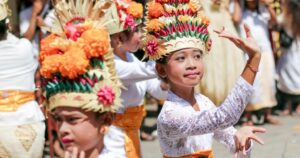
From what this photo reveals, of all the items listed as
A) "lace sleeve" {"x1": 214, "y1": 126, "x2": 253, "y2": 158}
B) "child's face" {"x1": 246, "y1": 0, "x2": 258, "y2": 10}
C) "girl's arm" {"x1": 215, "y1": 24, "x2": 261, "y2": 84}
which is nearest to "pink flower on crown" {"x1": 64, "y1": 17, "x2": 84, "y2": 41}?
"girl's arm" {"x1": 215, "y1": 24, "x2": 261, "y2": 84}

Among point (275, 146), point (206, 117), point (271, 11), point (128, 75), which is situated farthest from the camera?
point (271, 11)

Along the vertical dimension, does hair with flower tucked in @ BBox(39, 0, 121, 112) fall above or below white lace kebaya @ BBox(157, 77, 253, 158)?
above

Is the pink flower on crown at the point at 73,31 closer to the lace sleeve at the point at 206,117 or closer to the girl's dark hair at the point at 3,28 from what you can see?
the lace sleeve at the point at 206,117

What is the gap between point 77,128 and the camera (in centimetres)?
338

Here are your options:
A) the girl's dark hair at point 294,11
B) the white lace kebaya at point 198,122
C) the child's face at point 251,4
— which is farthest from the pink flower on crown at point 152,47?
the girl's dark hair at point 294,11

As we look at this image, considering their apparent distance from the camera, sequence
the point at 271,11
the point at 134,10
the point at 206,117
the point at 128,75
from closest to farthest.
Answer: the point at 206,117, the point at 128,75, the point at 134,10, the point at 271,11

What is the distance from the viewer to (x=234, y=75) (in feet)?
29.4

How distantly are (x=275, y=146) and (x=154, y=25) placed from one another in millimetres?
4128

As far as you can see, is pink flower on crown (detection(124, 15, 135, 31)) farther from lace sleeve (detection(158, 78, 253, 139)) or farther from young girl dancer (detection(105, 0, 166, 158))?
lace sleeve (detection(158, 78, 253, 139))

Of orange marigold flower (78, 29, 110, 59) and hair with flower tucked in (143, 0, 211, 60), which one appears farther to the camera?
hair with flower tucked in (143, 0, 211, 60)

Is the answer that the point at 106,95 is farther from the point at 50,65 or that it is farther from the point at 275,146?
the point at 275,146

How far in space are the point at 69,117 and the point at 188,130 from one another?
833 millimetres

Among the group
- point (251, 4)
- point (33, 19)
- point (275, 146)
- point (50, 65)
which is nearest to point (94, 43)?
point (50, 65)

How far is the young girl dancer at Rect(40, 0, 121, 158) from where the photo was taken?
3.38 meters
